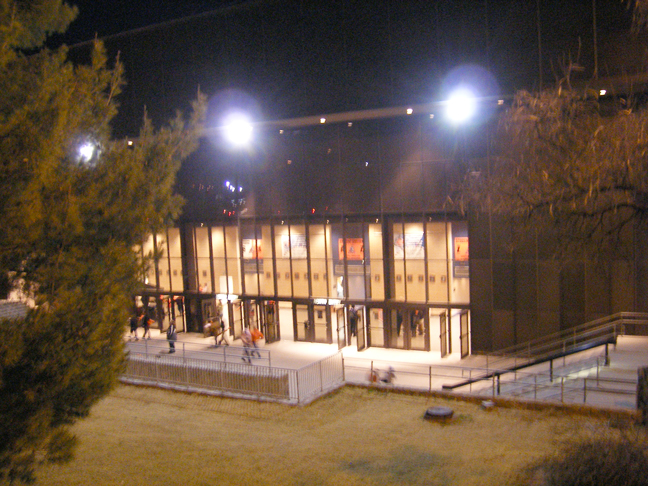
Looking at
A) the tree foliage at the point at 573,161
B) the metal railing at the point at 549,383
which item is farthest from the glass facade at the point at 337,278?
the tree foliage at the point at 573,161

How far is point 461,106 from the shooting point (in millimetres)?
18797

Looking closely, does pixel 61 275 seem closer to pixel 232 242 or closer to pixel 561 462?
pixel 561 462

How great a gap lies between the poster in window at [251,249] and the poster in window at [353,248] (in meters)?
3.86

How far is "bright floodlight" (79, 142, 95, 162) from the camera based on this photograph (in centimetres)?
667

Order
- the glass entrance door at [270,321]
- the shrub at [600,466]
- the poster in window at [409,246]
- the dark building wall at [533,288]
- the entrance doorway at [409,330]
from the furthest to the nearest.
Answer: the glass entrance door at [270,321], the entrance doorway at [409,330], the poster in window at [409,246], the dark building wall at [533,288], the shrub at [600,466]

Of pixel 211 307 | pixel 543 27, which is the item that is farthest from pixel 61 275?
pixel 211 307

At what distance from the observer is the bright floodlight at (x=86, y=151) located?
667 centimetres

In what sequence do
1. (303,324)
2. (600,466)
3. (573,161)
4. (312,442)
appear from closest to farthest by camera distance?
(600,466), (573,161), (312,442), (303,324)

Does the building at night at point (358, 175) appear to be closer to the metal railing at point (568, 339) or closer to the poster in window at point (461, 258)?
the poster in window at point (461, 258)

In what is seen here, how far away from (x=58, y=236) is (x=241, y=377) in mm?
8887

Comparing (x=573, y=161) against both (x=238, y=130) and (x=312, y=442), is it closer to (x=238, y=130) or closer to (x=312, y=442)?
(x=312, y=442)

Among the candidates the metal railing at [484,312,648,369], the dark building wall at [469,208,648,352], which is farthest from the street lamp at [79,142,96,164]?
the dark building wall at [469,208,648,352]

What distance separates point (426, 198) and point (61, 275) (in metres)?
15.7

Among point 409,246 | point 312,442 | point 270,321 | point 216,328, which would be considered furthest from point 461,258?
point 312,442
